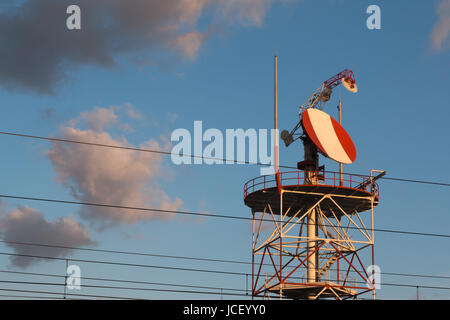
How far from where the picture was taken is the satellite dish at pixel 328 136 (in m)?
57.5

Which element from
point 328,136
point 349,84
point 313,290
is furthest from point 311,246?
point 349,84

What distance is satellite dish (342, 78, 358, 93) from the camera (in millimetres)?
64625

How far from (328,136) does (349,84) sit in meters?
8.49

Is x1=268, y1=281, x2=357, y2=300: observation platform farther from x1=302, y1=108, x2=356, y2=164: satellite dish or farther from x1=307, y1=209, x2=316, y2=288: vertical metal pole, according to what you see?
x1=302, y1=108, x2=356, y2=164: satellite dish

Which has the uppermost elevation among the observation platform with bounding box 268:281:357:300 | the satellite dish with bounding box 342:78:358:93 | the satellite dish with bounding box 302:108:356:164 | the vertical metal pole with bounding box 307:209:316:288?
the satellite dish with bounding box 342:78:358:93

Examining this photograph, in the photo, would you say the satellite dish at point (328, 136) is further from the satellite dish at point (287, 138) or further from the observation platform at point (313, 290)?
the observation platform at point (313, 290)

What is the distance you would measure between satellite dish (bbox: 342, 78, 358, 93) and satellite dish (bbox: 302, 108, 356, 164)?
5.86 m

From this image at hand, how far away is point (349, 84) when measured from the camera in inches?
2554

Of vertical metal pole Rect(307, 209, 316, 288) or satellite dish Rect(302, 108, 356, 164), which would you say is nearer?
satellite dish Rect(302, 108, 356, 164)

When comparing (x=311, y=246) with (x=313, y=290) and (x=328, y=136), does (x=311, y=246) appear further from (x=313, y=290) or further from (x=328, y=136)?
(x=328, y=136)

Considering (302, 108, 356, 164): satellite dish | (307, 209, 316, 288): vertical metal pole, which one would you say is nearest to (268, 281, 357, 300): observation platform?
(307, 209, 316, 288): vertical metal pole
